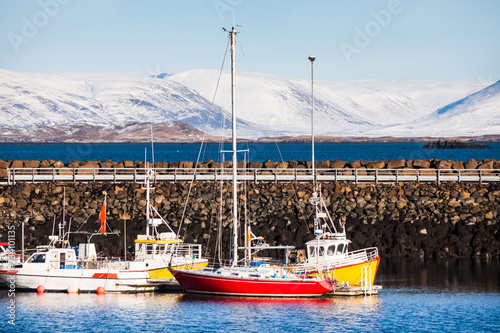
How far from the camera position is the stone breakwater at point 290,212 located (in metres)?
46.7

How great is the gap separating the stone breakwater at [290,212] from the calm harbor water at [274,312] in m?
8.08

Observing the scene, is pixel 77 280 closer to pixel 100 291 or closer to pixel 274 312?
pixel 100 291

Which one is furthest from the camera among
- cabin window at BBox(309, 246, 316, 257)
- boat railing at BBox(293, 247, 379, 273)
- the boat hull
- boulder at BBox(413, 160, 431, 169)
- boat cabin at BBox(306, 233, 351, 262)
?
boulder at BBox(413, 160, 431, 169)

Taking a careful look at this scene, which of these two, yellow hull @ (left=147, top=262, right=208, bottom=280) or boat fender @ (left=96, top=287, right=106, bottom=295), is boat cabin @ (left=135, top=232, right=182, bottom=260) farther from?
boat fender @ (left=96, top=287, right=106, bottom=295)

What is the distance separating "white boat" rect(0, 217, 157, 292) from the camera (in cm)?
3719

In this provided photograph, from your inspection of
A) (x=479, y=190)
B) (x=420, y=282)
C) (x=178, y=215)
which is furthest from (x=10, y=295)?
(x=479, y=190)

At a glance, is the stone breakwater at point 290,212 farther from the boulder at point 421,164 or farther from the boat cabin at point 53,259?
the boulder at point 421,164

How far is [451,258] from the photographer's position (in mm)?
45906

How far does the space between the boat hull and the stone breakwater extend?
6.31m

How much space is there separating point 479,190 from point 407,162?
619 inches

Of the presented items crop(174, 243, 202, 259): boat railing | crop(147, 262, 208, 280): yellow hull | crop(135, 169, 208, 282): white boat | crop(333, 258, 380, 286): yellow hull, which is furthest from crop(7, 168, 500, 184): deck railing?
crop(333, 258, 380, 286): yellow hull

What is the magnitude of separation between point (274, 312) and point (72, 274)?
32.3 ft

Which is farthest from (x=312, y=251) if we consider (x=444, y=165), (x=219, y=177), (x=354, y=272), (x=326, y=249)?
(x=444, y=165)

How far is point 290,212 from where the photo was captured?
50.8 metres
